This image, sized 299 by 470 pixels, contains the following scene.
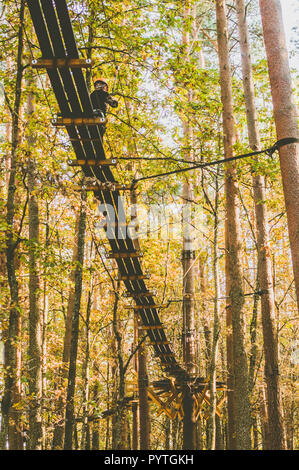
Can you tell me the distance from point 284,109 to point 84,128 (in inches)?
98.7

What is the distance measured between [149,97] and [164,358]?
6.16 meters

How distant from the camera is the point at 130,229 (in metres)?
6.92

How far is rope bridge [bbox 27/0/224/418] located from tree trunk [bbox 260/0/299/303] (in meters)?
2.01

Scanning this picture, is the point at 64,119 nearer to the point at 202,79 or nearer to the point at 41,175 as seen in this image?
the point at 41,175

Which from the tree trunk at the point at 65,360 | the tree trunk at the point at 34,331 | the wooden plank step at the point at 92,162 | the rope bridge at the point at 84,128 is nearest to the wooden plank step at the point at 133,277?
the rope bridge at the point at 84,128

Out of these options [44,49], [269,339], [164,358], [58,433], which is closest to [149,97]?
[44,49]

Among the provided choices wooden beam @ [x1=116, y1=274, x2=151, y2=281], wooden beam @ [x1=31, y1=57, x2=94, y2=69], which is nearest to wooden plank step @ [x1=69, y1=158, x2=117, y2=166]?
wooden beam @ [x1=31, y1=57, x2=94, y2=69]

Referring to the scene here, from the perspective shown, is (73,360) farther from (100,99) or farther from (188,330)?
(188,330)

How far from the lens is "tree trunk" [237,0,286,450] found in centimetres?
637

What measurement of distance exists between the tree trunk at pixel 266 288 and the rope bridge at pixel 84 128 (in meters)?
2.24

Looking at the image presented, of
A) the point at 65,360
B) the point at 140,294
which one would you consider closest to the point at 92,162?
the point at 140,294

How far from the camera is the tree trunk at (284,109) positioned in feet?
12.4

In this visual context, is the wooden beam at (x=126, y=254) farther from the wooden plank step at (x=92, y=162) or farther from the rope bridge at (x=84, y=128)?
the wooden plank step at (x=92, y=162)

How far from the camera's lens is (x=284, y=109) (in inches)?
160
